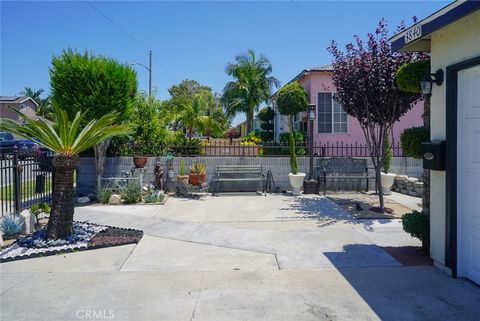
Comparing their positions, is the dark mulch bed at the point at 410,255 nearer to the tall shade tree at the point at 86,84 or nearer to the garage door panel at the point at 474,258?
the garage door panel at the point at 474,258

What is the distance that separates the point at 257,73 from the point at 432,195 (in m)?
24.6

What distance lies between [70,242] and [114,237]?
71cm

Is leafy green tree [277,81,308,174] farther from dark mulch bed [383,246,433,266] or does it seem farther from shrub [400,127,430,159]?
dark mulch bed [383,246,433,266]

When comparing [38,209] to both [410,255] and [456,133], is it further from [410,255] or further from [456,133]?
[456,133]

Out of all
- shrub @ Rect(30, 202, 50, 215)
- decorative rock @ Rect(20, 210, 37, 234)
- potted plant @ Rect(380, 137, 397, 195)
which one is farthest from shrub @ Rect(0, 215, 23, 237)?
potted plant @ Rect(380, 137, 397, 195)

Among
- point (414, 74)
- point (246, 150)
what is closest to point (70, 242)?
point (414, 74)

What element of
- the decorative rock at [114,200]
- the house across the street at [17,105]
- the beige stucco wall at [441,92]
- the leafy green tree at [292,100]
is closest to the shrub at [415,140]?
the beige stucco wall at [441,92]

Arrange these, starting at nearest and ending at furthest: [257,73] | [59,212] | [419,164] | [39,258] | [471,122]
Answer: [471,122]
[39,258]
[59,212]
[419,164]
[257,73]

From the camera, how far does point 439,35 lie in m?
5.09

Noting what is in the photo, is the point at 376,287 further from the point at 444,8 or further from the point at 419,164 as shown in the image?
the point at 419,164

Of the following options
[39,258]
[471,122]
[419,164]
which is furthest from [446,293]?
[419,164]

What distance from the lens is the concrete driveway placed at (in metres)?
3.84

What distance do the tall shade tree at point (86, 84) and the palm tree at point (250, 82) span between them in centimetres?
1913

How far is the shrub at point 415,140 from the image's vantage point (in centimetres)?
559
